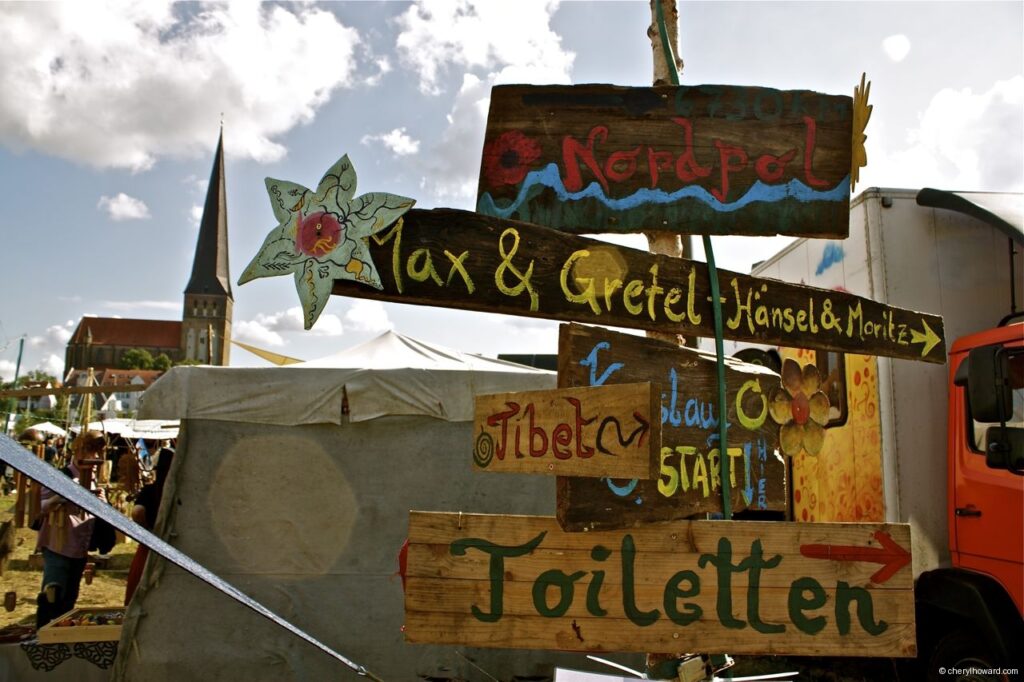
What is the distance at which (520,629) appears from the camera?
5.09 feet

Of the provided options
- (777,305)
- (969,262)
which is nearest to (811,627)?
(777,305)

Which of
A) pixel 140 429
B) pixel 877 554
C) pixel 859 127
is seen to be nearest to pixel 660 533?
pixel 877 554

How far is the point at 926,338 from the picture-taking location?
7.79 feet

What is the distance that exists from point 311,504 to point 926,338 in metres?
4.12

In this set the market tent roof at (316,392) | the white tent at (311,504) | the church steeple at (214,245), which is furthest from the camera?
the church steeple at (214,245)

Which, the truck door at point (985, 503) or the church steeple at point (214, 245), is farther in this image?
the church steeple at point (214, 245)

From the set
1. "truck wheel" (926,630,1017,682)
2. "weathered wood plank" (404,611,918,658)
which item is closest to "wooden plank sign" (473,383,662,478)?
"weathered wood plank" (404,611,918,658)

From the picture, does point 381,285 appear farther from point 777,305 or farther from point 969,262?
point 969,262

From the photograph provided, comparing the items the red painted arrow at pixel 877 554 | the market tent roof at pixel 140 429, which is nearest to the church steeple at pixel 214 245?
the market tent roof at pixel 140 429

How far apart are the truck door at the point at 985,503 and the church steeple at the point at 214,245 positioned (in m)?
85.8

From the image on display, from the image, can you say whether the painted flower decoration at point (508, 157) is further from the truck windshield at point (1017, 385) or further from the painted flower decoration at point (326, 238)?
the truck windshield at point (1017, 385)

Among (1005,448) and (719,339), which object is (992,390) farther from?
(719,339)

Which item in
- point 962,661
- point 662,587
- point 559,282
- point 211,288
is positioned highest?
point 211,288

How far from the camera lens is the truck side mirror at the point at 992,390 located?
3.44 metres
